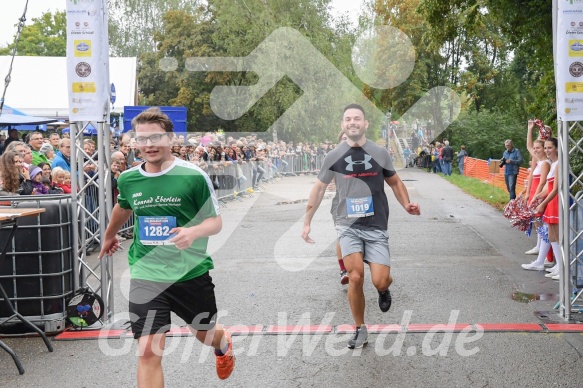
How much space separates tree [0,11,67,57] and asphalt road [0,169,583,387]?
78.4m

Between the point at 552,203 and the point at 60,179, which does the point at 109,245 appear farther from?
the point at 60,179

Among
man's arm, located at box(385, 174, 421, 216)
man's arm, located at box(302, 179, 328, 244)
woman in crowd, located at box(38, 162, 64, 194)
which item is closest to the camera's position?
man's arm, located at box(385, 174, 421, 216)

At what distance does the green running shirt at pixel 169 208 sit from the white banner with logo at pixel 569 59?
13.5ft

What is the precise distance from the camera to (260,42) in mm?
45312

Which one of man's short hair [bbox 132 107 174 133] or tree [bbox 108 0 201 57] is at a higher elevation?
tree [bbox 108 0 201 57]

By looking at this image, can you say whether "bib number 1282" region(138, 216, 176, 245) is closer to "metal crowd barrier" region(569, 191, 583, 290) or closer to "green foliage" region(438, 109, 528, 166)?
"metal crowd barrier" region(569, 191, 583, 290)

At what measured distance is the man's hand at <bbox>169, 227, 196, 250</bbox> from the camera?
4.66 metres

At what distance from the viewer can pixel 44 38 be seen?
8669cm

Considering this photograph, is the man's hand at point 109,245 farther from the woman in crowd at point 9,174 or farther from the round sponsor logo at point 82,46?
the woman in crowd at point 9,174

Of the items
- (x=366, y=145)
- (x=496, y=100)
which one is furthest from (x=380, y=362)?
(x=496, y=100)

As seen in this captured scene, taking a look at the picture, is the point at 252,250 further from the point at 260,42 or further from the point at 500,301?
the point at 260,42

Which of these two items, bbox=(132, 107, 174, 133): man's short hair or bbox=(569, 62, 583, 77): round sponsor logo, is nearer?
bbox=(132, 107, 174, 133): man's short hair

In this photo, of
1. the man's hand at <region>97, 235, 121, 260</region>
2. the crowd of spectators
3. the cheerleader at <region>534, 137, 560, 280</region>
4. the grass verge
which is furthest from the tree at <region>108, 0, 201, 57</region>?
the man's hand at <region>97, 235, 121, 260</region>

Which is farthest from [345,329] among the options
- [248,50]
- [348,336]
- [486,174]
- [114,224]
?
[248,50]
